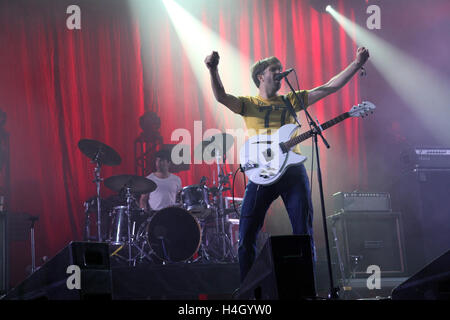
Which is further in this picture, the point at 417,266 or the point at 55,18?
the point at 55,18

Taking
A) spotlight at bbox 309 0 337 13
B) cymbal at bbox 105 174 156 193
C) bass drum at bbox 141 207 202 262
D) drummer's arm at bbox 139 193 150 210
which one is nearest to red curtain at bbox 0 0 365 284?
spotlight at bbox 309 0 337 13

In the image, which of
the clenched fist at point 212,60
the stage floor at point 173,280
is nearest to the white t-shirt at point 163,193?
the stage floor at point 173,280

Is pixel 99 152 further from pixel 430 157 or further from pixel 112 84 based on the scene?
pixel 430 157

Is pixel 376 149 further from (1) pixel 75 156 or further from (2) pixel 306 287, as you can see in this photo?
(2) pixel 306 287

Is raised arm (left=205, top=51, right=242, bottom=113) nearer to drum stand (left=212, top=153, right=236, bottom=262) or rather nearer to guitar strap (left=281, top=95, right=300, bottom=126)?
guitar strap (left=281, top=95, right=300, bottom=126)

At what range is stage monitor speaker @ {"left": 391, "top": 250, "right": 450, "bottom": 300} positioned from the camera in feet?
6.02

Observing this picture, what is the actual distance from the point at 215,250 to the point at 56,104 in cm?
278

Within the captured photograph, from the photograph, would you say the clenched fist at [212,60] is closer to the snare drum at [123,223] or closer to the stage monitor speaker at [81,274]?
the stage monitor speaker at [81,274]

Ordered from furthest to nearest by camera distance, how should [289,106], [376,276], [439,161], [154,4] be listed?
[154,4], [439,161], [376,276], [289,106]

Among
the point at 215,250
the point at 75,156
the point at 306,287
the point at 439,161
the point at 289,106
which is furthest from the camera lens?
the point at 75,156

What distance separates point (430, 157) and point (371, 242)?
3.72 ft

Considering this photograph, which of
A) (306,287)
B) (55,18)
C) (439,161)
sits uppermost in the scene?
(55,18)

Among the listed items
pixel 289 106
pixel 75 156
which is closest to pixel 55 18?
pixel 75 156

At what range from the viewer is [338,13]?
7.34 m
